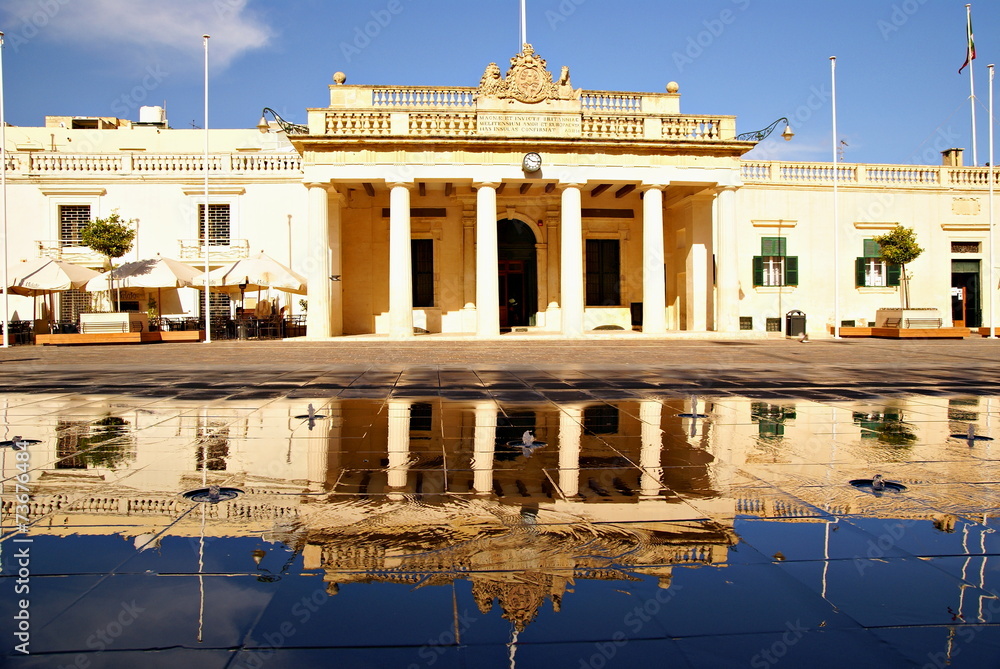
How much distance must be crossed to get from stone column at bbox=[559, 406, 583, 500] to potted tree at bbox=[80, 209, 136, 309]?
2246cm

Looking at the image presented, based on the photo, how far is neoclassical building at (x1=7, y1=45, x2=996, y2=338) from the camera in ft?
80.2

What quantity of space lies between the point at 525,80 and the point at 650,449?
21.0 metres

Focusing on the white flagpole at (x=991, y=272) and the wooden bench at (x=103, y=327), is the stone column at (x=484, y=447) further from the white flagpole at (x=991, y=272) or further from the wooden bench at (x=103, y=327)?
the white flagpole at (x=991, y=272)

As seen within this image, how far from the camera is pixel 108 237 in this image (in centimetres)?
2597

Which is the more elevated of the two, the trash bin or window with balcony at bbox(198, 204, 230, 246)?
window with balcony at bbox(198, 204, 230, 246)

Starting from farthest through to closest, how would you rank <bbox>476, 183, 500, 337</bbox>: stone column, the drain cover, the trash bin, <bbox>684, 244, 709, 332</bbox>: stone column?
<bbox>684, 244, 709, 332</bbox>: stone column
the trash bin
<bbox>476, 183, 500, 337</bbox>: stone column
the drain cover

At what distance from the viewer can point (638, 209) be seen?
29.8 metres

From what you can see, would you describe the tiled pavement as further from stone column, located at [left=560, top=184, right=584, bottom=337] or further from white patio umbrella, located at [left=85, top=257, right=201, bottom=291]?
white patio umbrella, located at [left=85, top=257, right=201, bottom=291]

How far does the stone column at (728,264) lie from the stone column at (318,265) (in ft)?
45.3

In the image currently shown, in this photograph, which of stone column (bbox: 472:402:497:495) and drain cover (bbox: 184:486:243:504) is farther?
stone column (bbox: 472:402:497:495)

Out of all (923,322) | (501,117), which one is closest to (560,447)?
(501,117)

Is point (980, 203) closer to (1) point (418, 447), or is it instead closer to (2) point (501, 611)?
(1) point (418, 447)

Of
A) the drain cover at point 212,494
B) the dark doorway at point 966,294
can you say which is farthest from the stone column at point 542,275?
the drain cover at point 212,494

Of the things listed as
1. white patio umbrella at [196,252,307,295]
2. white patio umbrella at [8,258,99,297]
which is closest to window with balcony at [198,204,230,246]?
white patio umbrella at [196,252,307,295]
